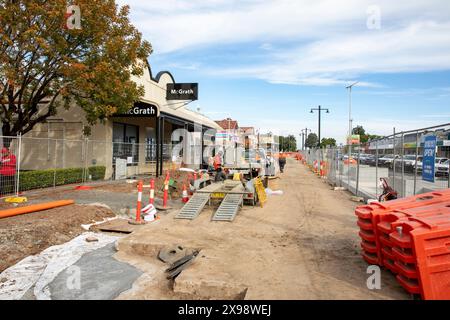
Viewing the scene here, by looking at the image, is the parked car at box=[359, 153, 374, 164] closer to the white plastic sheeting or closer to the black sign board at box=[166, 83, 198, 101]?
the white plastic sheeting

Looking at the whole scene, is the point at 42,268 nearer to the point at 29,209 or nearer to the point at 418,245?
the point at 29,209

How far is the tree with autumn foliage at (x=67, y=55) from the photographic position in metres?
12.6

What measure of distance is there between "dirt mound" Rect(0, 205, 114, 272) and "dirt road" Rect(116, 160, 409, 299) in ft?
5.76

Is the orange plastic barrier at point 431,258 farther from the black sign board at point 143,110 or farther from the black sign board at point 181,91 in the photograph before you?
the black sign board at point 181,91

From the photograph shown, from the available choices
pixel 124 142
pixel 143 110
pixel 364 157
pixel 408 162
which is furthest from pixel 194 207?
pixel 124 142

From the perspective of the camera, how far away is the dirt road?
15.8 feet

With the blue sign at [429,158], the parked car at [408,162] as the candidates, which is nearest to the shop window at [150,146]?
the parked car at [408,162]

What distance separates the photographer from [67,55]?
14.2m

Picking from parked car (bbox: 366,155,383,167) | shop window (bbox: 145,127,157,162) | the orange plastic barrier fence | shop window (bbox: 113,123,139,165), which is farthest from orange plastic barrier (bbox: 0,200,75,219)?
shop window (bbox: 145,127,157,162)

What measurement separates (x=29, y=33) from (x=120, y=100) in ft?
14.1

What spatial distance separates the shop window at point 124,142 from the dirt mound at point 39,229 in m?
10.0

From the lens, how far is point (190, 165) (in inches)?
1142

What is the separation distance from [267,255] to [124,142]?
18.5m

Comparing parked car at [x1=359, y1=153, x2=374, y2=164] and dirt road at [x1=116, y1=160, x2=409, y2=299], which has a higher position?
parked car at [x1=359, y1=153, x2=374, y2=164]
